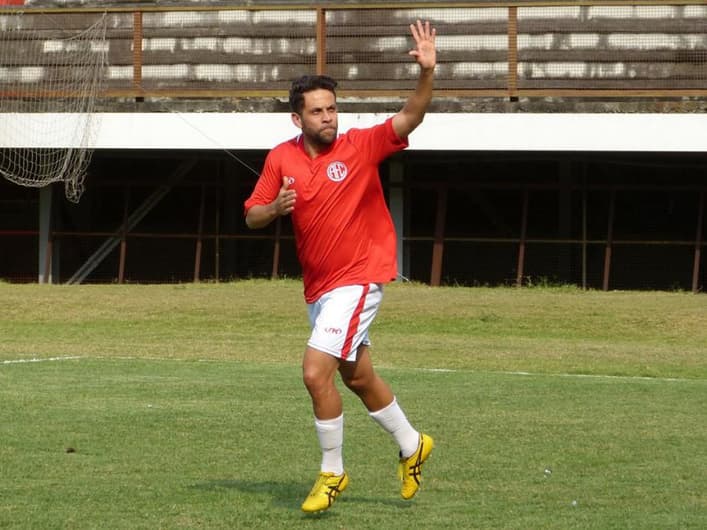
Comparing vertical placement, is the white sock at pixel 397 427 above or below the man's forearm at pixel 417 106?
below

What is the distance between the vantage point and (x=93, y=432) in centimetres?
1103

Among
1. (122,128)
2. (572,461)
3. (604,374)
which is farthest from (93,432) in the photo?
(122,128)

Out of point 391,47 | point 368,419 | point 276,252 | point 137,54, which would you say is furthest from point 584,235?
point 368,419

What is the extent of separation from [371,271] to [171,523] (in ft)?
5.45

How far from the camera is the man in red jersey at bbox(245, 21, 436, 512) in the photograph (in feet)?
26.7

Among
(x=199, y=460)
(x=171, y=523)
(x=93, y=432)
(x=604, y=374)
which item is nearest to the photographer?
(x=171, y=523)

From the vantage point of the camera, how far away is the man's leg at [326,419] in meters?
8.05

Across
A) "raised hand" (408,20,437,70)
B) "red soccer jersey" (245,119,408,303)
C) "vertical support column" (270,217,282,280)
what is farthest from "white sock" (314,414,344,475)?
"vertical support column" (270,217,282,280)

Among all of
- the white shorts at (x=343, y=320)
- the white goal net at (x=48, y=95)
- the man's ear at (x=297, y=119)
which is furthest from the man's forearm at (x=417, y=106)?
the white goal net at (x=48, y=95)

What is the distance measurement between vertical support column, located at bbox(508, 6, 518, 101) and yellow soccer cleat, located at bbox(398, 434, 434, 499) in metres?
18.2

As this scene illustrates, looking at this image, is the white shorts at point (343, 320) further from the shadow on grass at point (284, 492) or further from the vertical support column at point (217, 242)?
the vertical support column at point (217, 242)

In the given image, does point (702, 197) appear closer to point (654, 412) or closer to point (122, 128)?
point (122, 128)

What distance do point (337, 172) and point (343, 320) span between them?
76 centimetres

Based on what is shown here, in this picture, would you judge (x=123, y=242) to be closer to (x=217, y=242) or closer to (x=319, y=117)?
(x=217, y=242)
